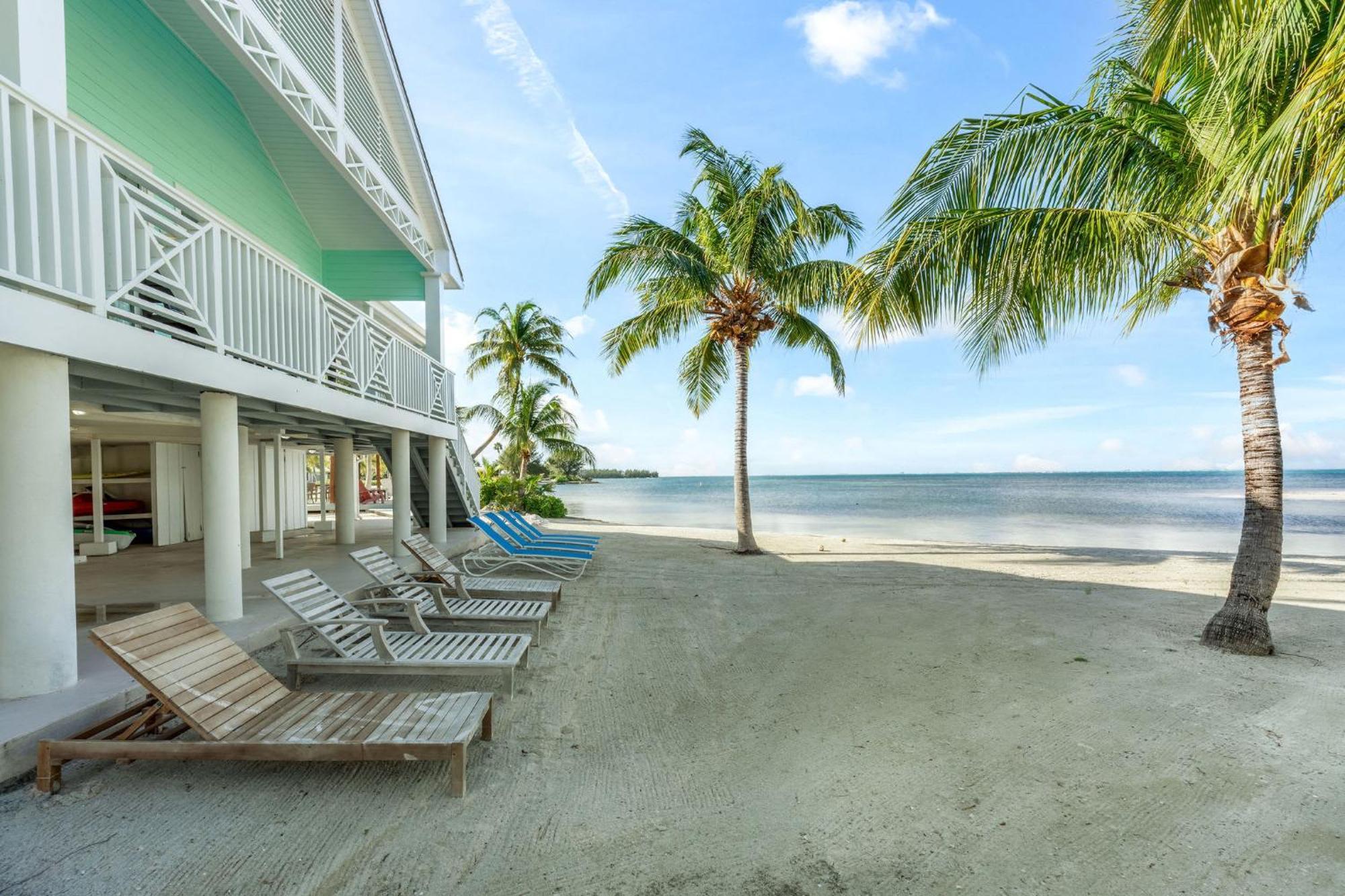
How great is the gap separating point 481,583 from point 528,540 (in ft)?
11.0

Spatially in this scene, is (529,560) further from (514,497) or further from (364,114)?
(514,497)

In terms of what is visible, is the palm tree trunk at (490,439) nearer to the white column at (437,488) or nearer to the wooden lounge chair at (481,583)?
the white column at (437,488)

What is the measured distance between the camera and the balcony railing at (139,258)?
135 inches

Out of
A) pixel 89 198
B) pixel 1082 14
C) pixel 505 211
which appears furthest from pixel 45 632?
pixel 505 211

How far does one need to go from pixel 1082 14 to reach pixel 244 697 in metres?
10.3

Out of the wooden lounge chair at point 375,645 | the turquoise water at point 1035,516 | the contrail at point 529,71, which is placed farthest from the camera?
the turquoise water at point 1035,516

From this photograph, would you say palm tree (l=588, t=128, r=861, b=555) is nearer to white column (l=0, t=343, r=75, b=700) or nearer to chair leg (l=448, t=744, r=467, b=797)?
white column (l=0, t=343, r=75, b=700)

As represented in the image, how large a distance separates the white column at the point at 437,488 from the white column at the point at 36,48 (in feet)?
25.9

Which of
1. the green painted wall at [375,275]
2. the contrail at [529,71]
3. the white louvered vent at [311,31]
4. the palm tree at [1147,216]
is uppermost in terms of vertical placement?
the contrail at [529,71]

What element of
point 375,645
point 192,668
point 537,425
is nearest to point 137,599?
point 375,645

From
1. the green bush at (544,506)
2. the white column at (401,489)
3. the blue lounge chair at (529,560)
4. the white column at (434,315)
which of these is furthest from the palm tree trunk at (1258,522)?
the green bush at (544,506)

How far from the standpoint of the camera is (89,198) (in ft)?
12.6

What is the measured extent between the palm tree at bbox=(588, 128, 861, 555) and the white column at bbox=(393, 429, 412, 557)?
15.9 feet

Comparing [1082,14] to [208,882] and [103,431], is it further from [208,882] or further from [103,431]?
[103,431]
